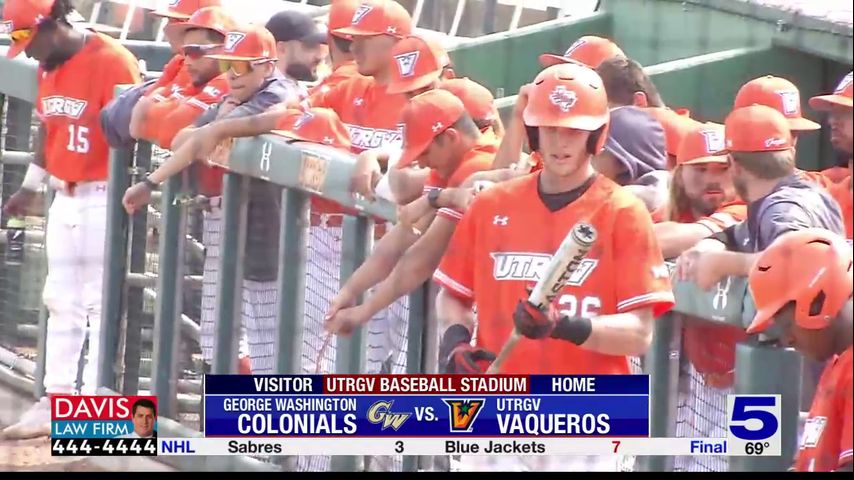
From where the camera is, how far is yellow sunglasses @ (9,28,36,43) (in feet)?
14.8

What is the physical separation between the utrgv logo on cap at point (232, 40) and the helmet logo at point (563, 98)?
100 cm

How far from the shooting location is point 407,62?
392cm

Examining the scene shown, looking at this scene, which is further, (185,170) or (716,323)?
(185,170)

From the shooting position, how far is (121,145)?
4.45 metres

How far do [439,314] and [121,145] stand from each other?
1.32 m

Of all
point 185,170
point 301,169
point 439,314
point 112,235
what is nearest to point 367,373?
point 439,314

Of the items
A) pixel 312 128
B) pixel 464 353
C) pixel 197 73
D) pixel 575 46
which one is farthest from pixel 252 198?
pixel 464 353

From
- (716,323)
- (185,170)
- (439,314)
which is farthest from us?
(185,170)

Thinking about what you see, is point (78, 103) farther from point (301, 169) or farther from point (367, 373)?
point (367, 373)

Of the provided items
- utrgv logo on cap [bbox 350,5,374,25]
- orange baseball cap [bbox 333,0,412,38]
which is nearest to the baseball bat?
orange baseball cap [bbox 333,0,412,38]

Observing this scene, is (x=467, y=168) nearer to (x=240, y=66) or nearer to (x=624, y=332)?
(x=624, y=332)

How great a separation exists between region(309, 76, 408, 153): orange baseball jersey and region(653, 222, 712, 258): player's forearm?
0.78 meters

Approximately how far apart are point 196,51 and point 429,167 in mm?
843

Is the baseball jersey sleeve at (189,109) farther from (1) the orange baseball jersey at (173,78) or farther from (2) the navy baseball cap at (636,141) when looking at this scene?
(2) the navy baseball cap at (636,141)
